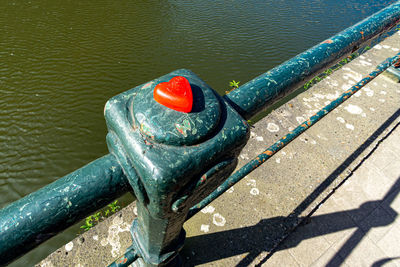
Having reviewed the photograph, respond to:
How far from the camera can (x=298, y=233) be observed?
2.27 meters

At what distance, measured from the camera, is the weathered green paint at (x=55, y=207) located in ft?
1.77

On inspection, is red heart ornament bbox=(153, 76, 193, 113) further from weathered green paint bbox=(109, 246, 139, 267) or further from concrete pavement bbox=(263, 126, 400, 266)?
concrete pavement bbox=(263, 126, 400, 266)

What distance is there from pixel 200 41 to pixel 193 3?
9.20 feet

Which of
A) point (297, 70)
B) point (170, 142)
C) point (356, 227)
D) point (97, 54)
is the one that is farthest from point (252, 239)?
point (97, 54)

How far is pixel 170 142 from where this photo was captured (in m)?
0.64

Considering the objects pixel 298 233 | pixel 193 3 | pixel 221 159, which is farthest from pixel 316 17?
pixel 221 159

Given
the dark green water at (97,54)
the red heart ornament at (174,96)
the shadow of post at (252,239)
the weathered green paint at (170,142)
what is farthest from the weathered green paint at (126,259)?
the dark green water at (97,54)

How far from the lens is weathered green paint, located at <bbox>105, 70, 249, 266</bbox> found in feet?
2.03

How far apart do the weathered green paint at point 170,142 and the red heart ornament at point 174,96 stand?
0.05 feet

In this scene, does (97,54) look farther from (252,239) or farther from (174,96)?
Answer: (174,96)

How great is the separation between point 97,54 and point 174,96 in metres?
7.45

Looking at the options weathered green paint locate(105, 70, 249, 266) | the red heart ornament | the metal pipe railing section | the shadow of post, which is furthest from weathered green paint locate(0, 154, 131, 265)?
the shadow of post

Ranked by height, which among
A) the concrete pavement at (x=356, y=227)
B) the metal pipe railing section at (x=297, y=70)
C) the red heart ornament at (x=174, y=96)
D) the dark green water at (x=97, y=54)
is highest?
the dark green water at (x=97, y=54)

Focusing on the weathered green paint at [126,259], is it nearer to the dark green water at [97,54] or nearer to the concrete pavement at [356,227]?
the concrete pavement at [356,227]
